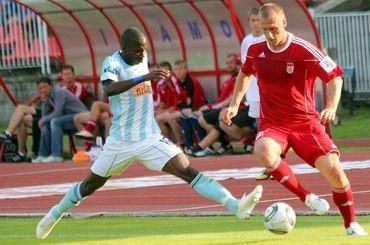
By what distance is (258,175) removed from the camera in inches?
736

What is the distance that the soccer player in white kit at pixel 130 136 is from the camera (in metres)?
12.4

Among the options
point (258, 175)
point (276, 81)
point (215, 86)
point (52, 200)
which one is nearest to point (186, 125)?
point (215, 86)

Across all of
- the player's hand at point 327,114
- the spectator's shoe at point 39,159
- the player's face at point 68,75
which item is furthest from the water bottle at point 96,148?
the player's hand at point 327,114

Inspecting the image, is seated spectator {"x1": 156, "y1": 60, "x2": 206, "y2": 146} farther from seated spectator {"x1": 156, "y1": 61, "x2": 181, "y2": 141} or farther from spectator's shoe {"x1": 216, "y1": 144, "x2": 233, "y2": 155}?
spectator's shoe {"x1": 216, "y1": 144, "x2": 233, "y2": 155}

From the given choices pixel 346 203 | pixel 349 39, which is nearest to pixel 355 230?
pixel 346 203

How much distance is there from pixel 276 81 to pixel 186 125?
12292 millimetres

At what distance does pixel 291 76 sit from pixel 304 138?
23.8 inches

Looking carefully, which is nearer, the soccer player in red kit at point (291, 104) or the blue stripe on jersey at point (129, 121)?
the soccer player in red kit at point (291, 104)

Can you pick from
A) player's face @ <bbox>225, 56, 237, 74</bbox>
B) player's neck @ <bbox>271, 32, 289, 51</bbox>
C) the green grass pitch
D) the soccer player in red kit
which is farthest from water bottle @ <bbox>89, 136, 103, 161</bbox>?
player's neck @ <bbox>271, 32, 289, 51</bbox>

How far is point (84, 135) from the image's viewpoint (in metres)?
24.6

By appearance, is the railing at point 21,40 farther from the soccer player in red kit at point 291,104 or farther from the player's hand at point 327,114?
the player's hand at point 327,114

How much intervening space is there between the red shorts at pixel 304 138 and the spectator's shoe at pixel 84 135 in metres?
12.7

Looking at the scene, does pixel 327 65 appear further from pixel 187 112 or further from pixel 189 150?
pixel 187 112

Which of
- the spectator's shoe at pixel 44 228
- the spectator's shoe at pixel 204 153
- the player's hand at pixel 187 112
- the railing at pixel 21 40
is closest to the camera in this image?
the spectator's shoe at pixel 44 228
